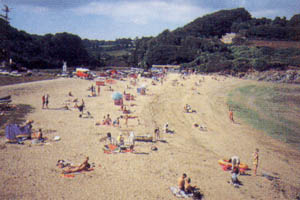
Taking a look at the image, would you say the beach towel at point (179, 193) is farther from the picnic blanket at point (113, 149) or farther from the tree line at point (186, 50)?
the tree line at point (186, 50)

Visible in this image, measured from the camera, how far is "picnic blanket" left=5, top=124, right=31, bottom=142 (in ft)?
33.8

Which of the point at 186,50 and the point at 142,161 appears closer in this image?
the point at 142,161

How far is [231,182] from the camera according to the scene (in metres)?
8.44

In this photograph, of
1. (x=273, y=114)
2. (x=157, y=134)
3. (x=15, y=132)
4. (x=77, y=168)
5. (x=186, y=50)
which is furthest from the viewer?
(x=186, y=50)

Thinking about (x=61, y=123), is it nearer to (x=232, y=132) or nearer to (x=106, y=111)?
(x=106, y=111)

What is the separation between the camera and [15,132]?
10.5 metres

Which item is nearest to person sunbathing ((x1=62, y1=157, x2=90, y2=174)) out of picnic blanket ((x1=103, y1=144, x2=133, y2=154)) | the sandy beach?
the sandy beach

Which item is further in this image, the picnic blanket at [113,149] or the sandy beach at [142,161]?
the picnic blanket at [113,149]

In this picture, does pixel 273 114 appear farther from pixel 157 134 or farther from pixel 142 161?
pixel 142 161

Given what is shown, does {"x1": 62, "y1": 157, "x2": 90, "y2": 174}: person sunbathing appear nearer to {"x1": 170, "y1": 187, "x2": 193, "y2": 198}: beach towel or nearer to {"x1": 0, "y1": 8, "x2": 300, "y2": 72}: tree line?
{"x1": 170, "y1": 187, "x2": 193, "y2": 198}: beach towel

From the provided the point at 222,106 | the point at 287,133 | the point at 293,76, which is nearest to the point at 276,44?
the point at 293,76

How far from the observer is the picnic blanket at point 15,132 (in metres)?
10.3

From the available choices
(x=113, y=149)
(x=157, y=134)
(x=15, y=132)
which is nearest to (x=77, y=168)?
(x=113, y=149)

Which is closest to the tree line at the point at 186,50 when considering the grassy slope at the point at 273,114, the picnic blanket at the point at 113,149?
the picnic blanket at the point at 113,149
